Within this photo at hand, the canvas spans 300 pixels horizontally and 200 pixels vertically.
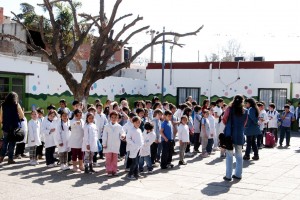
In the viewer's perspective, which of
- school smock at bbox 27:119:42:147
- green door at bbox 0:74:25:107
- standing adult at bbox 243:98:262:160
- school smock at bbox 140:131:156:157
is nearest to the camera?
school smock at bbox 140:131:156:157

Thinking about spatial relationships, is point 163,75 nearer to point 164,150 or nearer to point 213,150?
point 213,150

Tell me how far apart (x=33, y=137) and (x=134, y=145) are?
3019mm

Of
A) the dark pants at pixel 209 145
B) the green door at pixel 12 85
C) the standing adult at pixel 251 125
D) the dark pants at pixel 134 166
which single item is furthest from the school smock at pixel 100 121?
the green door at pixel 12 85

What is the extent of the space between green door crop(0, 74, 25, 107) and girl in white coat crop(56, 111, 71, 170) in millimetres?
5317

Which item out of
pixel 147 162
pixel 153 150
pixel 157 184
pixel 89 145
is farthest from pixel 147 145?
pixel 89 145

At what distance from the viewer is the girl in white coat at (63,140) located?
9.47m

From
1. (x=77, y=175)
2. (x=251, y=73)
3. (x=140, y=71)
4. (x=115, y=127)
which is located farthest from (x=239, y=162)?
(x=140, y=71)

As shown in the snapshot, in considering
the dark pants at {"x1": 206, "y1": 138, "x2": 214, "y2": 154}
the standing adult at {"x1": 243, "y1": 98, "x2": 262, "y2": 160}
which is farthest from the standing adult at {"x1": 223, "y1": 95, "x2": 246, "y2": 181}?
the dark pants at {"x1": 206, "y1": 138, "x2": 214, "y2": 154}

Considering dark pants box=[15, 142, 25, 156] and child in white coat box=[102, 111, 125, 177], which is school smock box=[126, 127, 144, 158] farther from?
dark pants box=[15, 142, 25, 156]

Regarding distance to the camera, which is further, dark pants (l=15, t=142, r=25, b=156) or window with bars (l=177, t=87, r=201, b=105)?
window with bars (l=177, t=87, r=201, b=105)

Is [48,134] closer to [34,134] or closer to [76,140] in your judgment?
[34,134]

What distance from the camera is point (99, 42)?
14.6 meters

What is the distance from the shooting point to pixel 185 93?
82.7 ft

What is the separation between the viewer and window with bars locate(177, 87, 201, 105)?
2489cm
